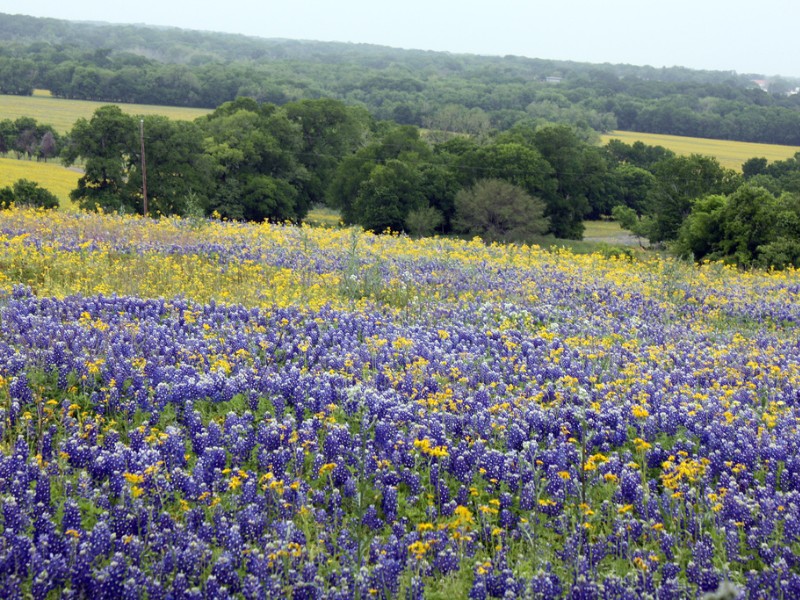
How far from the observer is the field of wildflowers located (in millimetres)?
4582

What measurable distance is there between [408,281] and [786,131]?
132811 millimetres

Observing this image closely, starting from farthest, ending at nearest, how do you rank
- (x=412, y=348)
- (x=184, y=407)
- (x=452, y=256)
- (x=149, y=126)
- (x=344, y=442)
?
(x=149, y=126) < (x=452, y=256) < (x=412, y=348) < (x=184, y=407) < (x=344, y=442)

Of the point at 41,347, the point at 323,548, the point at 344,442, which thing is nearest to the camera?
the point at 323,548

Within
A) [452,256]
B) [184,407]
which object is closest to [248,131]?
[452,256]

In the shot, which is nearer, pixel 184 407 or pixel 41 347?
pixel 184 407

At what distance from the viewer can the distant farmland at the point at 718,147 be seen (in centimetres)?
10225

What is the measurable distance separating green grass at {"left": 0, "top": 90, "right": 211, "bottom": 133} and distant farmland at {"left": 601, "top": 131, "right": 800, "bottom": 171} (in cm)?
6123

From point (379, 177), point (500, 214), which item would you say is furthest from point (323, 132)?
point (500, 214)

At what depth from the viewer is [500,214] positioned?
184ft

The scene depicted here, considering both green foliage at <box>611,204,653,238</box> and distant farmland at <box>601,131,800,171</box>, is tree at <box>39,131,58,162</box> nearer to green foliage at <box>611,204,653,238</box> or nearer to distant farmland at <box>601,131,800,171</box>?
green foliage at <box>611,204,653,238</box>

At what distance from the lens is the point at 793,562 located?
16.1 ft

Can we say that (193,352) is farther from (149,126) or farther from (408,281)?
(149,126)

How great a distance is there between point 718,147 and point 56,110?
299 feet

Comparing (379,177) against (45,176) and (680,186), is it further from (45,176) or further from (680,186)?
(45,176)
